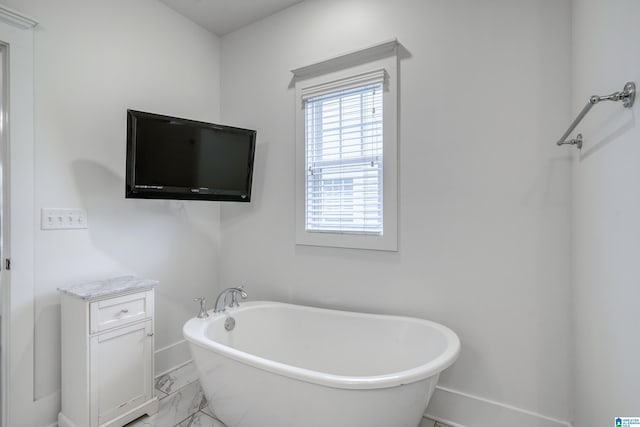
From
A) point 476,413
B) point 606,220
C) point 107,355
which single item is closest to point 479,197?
point 606,220

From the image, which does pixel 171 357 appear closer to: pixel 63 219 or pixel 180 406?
pixel 180 406

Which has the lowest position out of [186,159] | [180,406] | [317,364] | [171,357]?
[180,406]

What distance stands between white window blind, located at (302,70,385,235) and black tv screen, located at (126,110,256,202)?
1.72 ft

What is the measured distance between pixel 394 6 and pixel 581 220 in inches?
68.3

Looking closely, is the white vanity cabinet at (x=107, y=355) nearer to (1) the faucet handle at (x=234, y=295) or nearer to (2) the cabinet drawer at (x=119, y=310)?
(2) the cabinet drawer at (x=119, y=310)

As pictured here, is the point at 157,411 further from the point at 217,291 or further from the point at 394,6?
the point at 394,6

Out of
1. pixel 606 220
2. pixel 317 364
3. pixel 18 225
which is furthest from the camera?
pixel 317 364

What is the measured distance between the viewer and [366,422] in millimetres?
1302

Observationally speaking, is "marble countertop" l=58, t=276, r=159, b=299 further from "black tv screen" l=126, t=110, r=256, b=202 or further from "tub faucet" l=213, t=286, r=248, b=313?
"black tv screen" l=126, t=110, r=256, b=202

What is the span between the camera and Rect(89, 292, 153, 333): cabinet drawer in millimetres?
1686

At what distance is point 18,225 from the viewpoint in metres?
1.70

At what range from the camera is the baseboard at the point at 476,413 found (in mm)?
1669

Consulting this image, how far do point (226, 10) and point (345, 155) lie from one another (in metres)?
1.63

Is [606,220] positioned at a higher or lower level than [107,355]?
higher
